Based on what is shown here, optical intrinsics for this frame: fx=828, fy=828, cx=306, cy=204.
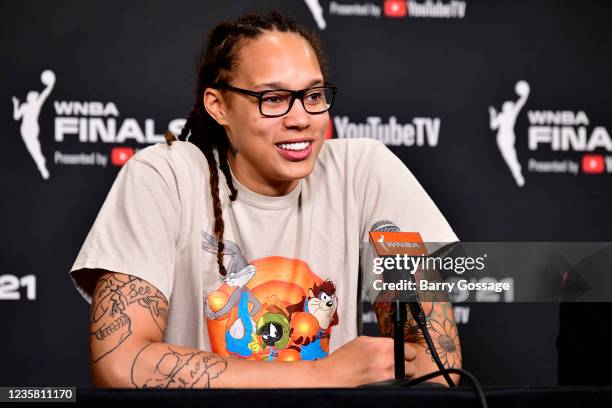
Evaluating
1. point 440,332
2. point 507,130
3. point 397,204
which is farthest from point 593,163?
point 440,332

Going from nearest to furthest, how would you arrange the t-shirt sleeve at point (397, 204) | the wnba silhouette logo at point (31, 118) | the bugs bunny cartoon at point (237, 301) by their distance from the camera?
the bugs bunny cartoon at point (237, 301) < the t-shirt sleeve at point (397, 204) < the wnba silhouette logo at point (31, 118)

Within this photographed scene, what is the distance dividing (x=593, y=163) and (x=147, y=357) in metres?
2.22

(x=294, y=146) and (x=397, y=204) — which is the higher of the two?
(x=294, y=146)

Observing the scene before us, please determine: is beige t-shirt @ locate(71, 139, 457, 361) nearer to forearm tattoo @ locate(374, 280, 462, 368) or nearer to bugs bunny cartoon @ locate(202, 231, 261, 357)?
bugs bunny cartoon @ locate(202, 231, 261, 357)

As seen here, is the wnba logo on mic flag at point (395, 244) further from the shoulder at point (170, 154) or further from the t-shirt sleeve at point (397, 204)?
the shoulder at point (170, 154)

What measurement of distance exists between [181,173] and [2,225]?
1401 millimetres

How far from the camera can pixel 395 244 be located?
1.28m

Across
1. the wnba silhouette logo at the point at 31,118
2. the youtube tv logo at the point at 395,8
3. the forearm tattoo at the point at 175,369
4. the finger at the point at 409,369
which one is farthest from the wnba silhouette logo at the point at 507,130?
the forearm tattoo at the point at 175,369

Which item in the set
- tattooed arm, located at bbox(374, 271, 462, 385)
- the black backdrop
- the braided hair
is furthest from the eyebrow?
A: the black backdrop

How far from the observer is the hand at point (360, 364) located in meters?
1.43

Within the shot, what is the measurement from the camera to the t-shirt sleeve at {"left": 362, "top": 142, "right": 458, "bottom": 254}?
1.92m

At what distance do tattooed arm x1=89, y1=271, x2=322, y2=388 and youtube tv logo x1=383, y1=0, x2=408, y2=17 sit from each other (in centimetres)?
185

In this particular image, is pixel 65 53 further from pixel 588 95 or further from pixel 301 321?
pixel 588 95

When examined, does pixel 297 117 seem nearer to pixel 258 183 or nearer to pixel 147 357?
pixel 258 183
